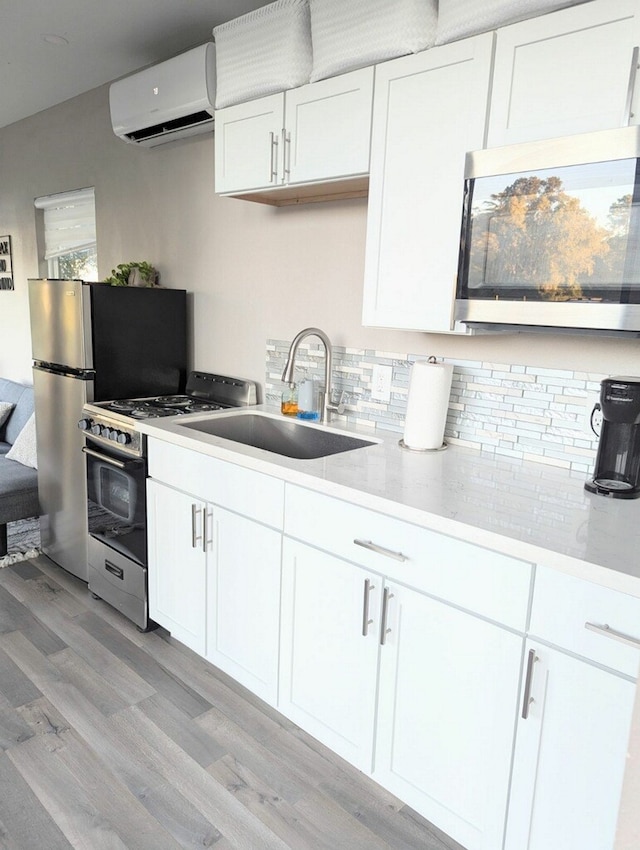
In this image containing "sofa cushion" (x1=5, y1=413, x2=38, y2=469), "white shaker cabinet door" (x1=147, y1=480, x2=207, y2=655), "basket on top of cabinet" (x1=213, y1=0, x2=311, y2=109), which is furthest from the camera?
"sofa cushion" (x1=5, y1=413, x2=38, y2=469)

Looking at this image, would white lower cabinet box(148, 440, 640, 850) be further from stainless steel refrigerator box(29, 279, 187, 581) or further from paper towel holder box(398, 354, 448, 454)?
stainless steel refrigerator box(29, 279, 187, 581)

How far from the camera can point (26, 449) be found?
12.0 feet

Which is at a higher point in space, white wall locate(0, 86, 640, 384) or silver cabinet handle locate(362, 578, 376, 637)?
white wall locate(0, 86, 640, 384)

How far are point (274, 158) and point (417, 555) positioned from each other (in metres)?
1.53

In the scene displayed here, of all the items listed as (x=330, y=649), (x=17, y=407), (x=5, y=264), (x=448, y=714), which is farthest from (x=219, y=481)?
(x=5, y=264)

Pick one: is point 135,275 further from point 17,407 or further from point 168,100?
point 17,407

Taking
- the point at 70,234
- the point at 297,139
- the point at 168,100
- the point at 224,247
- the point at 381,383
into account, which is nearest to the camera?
the point at 297,139

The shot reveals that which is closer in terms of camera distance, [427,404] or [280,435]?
[427,404]

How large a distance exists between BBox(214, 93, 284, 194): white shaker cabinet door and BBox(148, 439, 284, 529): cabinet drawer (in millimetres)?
1055

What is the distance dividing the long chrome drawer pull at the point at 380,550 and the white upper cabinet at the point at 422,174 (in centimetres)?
70

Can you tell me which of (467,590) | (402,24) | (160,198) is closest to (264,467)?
(467,590)

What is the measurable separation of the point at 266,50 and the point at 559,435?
1.67 meters

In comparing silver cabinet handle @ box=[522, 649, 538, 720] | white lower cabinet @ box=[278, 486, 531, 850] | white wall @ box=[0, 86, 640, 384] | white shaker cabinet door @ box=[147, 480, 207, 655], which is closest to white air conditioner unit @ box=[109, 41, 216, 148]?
white wall @ box=[0, 86, 640, 384]

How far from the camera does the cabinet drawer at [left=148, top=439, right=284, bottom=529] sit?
193 cm
